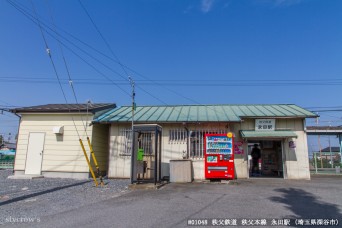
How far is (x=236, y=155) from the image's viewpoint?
43.6ft

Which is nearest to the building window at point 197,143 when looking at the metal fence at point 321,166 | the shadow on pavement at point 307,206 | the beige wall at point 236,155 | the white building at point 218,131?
the white building at point 218,131

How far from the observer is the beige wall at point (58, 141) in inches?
533

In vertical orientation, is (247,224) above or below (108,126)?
below

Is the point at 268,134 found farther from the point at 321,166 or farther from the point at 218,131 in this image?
the point at 321,166

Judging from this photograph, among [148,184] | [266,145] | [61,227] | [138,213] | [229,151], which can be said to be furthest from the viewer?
[266,145]

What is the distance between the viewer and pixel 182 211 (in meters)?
6.01

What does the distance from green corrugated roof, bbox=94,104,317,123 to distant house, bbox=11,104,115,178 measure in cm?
111

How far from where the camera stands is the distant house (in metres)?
13.5

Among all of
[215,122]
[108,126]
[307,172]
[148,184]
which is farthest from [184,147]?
[307,172]

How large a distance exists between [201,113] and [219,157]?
143 inches

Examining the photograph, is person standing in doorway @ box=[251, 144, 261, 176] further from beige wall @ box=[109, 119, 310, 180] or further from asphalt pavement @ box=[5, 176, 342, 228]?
asphalt pavement @ box=[5, 176, 342, 228]

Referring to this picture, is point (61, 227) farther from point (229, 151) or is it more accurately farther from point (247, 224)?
point (229, 151)

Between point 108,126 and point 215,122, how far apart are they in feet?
21.5

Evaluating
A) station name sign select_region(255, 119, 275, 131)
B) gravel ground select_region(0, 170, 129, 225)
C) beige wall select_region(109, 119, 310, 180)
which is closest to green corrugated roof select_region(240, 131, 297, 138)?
station name sign select_region(255, 119, 275, 131)
